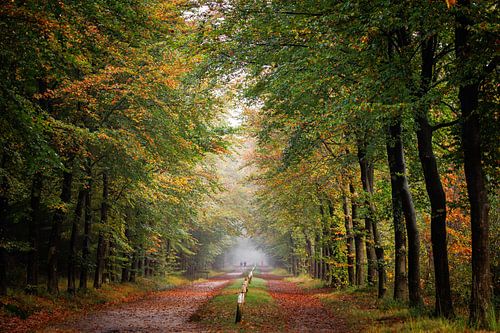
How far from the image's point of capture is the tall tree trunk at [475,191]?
7156mm

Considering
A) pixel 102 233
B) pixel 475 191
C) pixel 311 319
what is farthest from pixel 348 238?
pixel 475 191

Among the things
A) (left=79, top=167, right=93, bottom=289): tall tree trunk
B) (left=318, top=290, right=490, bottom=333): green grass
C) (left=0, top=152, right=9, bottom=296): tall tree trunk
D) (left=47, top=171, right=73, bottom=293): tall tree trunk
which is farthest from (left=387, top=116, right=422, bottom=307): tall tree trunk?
(left=79, top=167, right=93, bottom=289): tall tree trunk

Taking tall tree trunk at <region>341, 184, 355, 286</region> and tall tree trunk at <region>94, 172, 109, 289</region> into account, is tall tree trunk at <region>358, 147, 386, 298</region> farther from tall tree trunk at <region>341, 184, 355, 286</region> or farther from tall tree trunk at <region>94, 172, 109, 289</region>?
tall tree trunk at <region>94, 172, 109, 289</region>

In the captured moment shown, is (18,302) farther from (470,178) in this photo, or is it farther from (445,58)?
(445,58)

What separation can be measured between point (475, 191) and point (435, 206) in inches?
74.9

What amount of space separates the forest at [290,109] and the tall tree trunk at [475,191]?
3 cm

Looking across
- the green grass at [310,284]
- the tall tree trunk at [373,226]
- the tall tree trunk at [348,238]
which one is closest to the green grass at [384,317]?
the tall tree trunk at [373,226]

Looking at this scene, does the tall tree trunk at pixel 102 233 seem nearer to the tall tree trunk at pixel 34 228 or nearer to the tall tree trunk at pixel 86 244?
the tall tree trunk at pixel 86 244

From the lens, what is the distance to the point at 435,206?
9312 millimetres

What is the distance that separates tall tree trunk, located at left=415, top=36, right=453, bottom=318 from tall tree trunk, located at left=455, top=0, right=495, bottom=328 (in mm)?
1007

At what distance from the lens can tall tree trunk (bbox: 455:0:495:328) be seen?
7.16 metres

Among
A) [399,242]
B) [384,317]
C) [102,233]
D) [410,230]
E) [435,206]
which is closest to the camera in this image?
[435,206]

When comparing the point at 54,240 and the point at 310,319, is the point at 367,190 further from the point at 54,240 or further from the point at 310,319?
the point at 54,240

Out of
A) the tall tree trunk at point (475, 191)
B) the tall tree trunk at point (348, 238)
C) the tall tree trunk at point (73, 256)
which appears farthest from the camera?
the tall tree trunk at point (348, 238)
